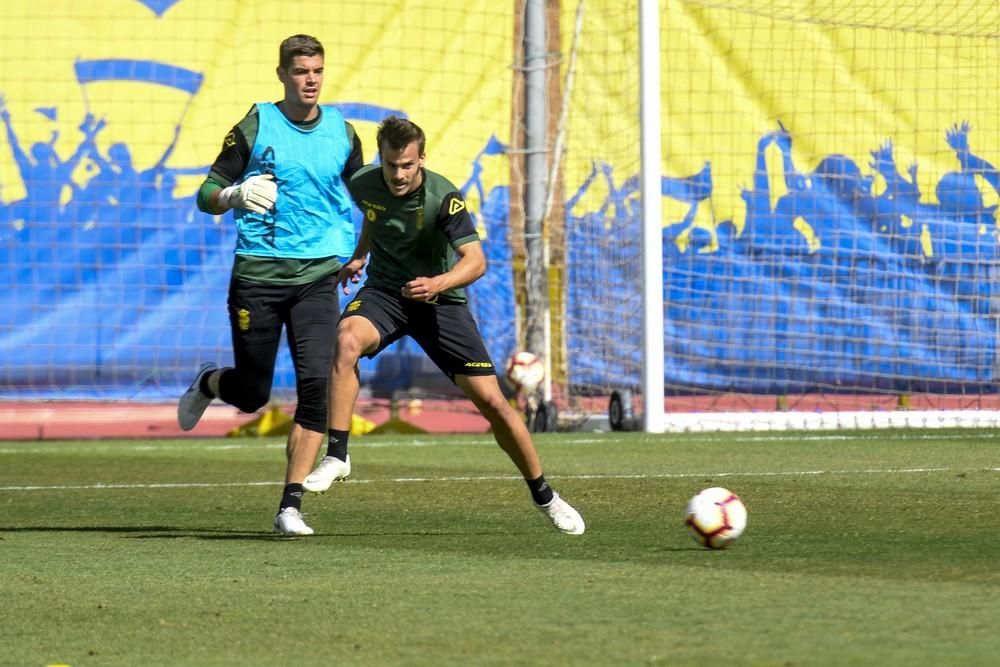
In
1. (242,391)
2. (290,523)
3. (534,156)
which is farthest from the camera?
(534,156)

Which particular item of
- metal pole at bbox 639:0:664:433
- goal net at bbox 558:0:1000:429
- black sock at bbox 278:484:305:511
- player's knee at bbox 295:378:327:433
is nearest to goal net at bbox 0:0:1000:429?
goal net at bbox 558:0:1000:429

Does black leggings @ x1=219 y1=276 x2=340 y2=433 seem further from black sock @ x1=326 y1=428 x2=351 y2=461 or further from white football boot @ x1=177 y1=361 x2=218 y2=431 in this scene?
black sock @ x1=326 y1=428 x2=351 y2=461

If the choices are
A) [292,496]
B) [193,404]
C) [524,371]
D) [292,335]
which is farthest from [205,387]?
[524,371]

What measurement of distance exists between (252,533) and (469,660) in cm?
331

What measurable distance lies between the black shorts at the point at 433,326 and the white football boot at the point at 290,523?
73 centimetres

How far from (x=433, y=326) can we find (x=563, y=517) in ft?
3.06

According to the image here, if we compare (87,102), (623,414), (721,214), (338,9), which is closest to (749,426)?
(623,414)

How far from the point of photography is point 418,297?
22.3 ft

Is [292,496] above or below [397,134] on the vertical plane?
below

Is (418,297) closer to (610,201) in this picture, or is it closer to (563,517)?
(563,517)

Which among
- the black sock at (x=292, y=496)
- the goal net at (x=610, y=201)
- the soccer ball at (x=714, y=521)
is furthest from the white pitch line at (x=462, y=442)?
the soccer ball at (x=714, y=521)

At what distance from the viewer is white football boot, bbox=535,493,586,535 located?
22.4 ft

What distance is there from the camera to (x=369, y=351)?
23.3 ft

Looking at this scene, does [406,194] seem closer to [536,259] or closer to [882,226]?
[536,259]
